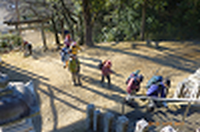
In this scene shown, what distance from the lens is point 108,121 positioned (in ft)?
17.0

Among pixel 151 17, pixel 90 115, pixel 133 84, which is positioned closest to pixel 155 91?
pixel 133 84

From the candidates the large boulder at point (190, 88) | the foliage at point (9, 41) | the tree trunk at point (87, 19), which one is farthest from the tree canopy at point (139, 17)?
the large boulder at point (190, 88)

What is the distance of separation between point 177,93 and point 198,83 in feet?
3.13

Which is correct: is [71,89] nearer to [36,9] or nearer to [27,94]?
[27,94]

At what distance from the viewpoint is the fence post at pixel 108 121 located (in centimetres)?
514

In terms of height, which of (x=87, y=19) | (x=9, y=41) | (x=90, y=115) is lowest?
(x=90, y=115)

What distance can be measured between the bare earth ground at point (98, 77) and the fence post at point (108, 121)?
2.02ft

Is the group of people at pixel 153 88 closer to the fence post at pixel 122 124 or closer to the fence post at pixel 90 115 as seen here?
the fence post at pixel 122 124

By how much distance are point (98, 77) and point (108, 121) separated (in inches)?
197

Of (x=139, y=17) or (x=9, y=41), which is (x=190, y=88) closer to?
(x=139, y=17)

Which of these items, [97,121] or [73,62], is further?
[73,62]

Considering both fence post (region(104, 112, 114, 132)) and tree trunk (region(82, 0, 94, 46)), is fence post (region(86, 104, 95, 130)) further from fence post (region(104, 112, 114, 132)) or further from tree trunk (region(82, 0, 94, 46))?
tree trunk (region(82, 0, 94, 46))

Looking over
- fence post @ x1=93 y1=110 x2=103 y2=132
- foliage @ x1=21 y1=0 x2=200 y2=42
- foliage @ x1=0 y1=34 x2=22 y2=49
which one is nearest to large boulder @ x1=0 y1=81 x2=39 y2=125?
fence post @ x1=93 y1=110 x2=103 y2=132

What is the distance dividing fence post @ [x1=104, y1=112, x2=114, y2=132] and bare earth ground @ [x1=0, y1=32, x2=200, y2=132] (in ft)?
2.02
